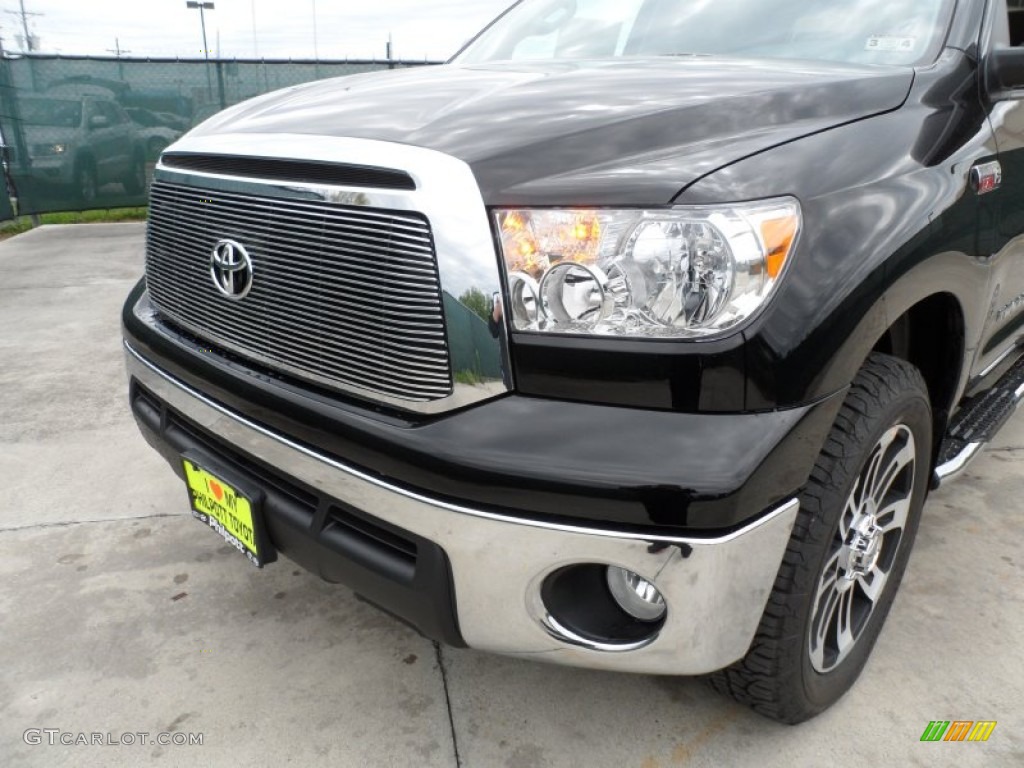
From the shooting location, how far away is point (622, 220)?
1.48 metres

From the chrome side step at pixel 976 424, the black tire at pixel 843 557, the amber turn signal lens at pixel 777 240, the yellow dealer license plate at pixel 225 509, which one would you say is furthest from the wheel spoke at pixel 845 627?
the yellow dealer license plate at pixel 225 509

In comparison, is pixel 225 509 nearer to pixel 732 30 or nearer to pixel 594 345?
pixel 594 345

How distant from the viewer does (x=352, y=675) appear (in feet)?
7.03

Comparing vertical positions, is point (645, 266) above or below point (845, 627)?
above

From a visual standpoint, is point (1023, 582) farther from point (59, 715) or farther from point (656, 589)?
point (59, 715)

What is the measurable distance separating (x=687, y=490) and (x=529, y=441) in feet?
0.91

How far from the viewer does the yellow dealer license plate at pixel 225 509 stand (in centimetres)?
188

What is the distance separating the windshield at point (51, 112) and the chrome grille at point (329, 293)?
374 inches

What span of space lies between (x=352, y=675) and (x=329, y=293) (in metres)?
1.05

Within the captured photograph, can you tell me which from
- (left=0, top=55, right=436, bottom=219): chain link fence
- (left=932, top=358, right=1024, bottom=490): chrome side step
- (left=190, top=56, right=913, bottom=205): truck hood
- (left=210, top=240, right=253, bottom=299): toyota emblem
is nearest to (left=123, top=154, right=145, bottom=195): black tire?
(left=0, top=55, right=436, bottom=219): chain link fence

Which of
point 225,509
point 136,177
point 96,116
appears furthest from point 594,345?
point 136,177

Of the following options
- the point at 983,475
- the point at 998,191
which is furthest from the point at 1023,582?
the point at 998,191

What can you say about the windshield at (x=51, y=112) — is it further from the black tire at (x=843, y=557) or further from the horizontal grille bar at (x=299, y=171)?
the black tire at (x=843, y=557)

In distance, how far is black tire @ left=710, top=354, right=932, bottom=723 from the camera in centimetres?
159
